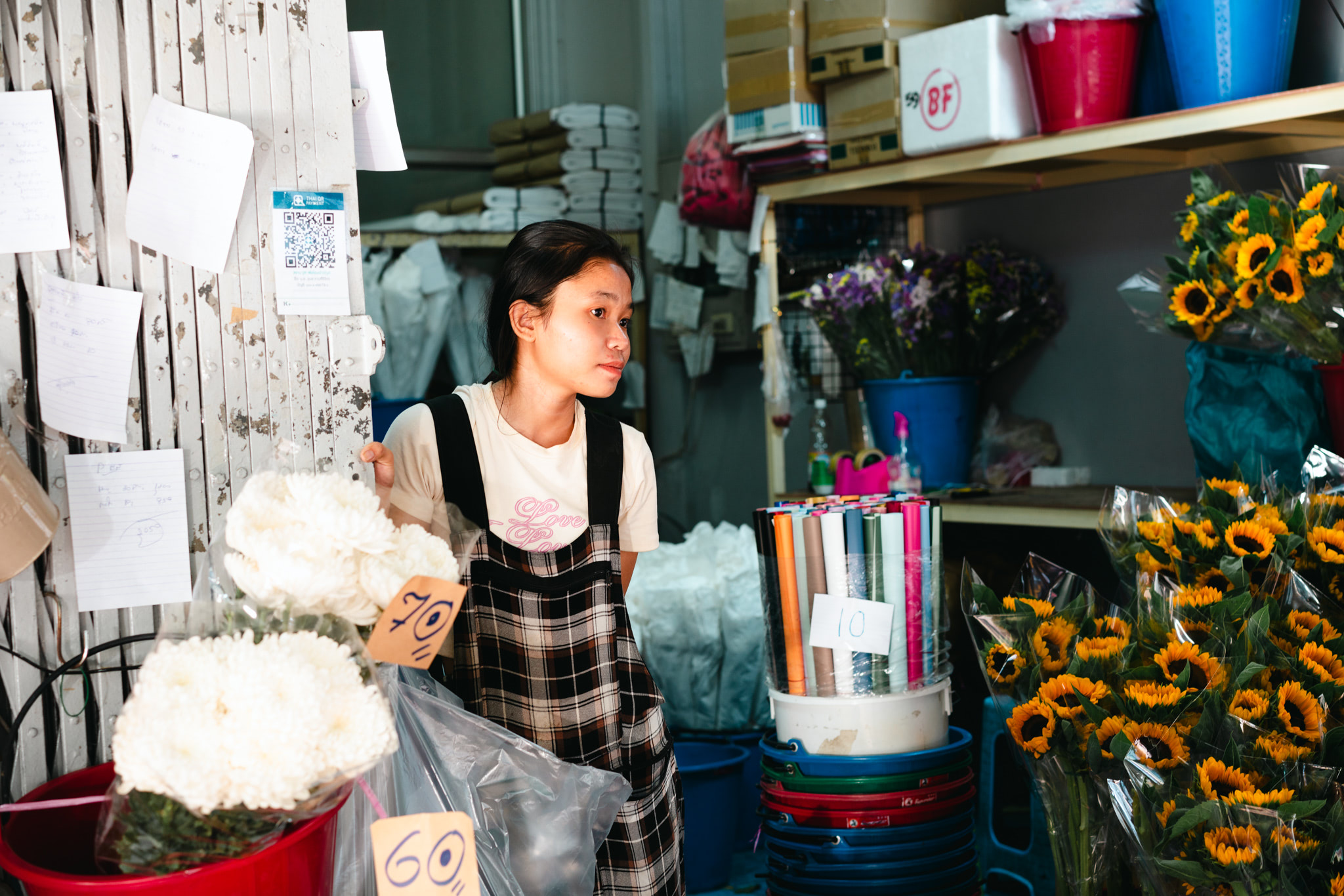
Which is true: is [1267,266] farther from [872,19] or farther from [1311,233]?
[872,19]

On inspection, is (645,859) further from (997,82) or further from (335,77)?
(997,82)

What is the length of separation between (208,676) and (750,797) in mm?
2106

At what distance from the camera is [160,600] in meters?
1.35

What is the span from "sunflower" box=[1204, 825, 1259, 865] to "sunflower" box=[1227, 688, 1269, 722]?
0.45 feet

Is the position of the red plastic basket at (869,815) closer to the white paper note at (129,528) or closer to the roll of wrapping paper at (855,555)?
the roll of wrapping paper at (855,555)

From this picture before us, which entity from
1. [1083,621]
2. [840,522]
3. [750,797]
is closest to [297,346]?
[840,522]

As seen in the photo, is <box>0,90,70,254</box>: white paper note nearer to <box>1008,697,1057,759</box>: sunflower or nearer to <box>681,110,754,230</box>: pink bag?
<box>1008,697,1057,759</box>: sunflower

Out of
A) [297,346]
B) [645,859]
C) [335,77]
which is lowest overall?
[645,859]

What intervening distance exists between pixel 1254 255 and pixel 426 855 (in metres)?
1.57

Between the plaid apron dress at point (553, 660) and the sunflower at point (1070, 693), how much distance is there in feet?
2.00

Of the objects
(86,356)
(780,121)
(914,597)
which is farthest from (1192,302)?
(86,356)

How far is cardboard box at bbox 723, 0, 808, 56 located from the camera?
309 cm

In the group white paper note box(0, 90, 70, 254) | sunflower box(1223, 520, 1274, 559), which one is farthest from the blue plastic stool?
white paper note box(0, 90, 70, 254)

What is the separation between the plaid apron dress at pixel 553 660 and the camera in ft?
5.46
